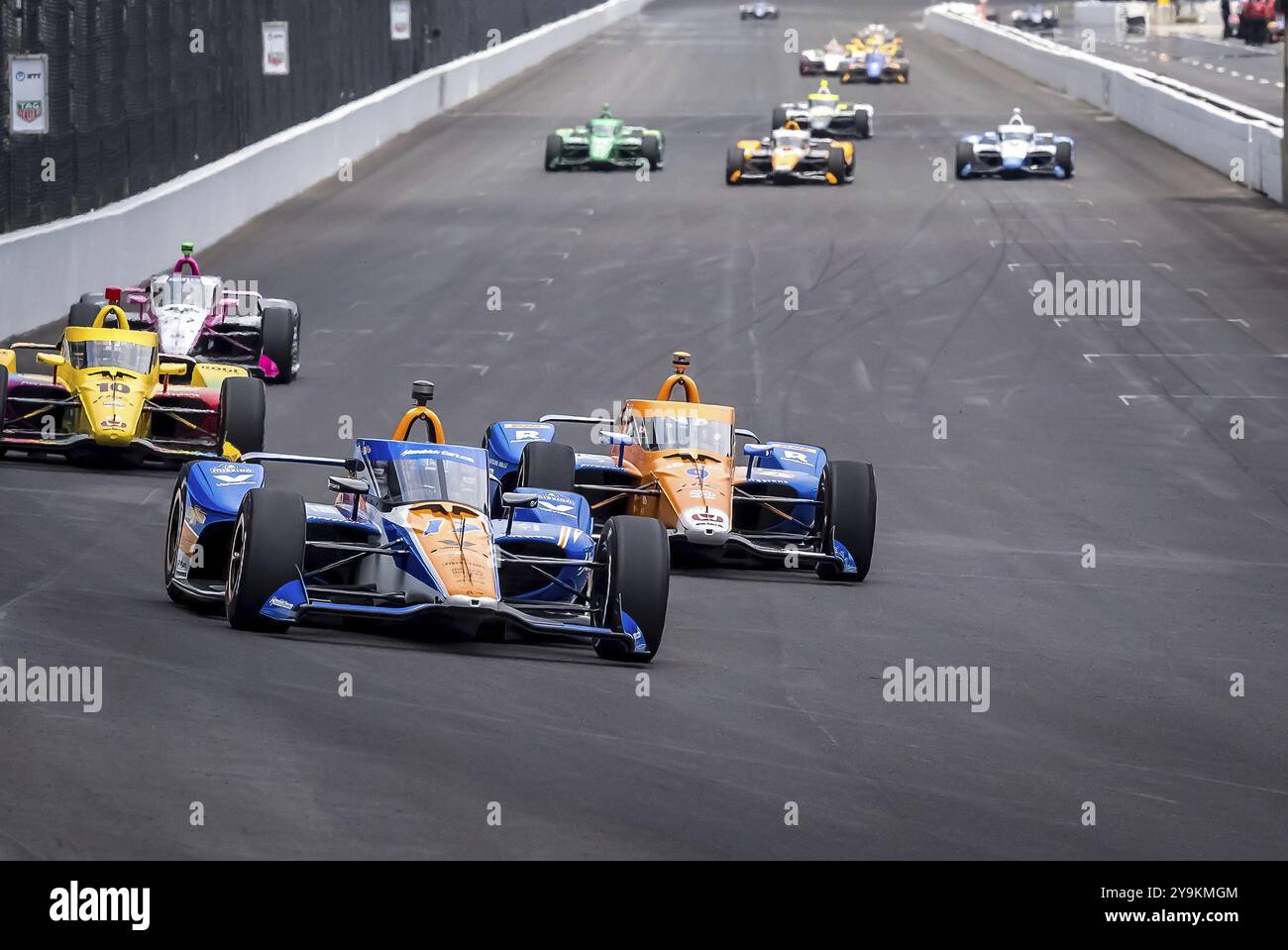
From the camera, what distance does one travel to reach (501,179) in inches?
1737

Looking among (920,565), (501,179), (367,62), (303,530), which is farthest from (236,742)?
(367,62)

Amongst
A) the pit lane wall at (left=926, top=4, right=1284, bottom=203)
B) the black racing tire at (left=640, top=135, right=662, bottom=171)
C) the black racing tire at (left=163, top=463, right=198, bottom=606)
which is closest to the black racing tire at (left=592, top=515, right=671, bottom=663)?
the black racing tire at (left=163, top=463, right=198, bottom=606)

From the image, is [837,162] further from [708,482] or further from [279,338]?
[708,482]

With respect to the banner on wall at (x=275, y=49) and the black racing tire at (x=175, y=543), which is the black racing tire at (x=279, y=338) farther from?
the banner on wall at (x=275, y=49)

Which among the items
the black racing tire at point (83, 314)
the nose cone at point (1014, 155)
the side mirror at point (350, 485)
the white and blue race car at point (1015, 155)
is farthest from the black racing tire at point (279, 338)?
the nose cone at point (1014, 155)

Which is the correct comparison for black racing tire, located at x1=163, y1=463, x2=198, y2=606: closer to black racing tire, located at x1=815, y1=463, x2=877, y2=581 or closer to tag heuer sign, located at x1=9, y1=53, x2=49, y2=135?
black racing tire, located at x1=815, y1=463, x2=877, y2=581

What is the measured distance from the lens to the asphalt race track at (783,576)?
9.59 meters

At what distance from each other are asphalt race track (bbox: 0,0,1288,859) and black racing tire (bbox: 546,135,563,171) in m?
2.03

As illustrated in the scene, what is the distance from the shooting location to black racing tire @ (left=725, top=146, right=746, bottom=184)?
141ft

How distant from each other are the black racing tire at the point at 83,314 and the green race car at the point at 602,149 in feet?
75.6

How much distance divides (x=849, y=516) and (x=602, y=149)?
30.0 meters

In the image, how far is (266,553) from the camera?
12.5m

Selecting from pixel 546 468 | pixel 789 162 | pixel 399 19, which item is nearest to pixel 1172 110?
pixel 789 162

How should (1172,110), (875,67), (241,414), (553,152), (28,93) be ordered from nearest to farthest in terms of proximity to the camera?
(241,414)
(28,93)
(553,152)
(1172,110)
(875,67)
